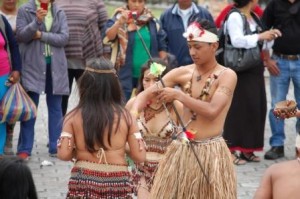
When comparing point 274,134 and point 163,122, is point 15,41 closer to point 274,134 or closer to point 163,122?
point 163,122

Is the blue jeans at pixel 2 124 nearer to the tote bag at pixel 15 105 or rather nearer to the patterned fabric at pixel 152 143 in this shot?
the tote bag at pixel 15 105

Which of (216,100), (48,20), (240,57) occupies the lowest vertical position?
(240,57)

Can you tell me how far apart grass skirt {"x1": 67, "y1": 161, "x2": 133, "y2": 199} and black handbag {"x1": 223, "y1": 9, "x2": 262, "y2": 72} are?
159 inches

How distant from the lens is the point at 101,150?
5609 millimetres

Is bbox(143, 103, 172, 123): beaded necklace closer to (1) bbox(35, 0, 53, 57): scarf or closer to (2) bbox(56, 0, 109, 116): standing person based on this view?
(1) bbox(35, 0, 53, 57): scarf

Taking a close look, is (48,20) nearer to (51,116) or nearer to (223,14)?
(51,116)

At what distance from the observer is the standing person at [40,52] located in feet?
→ 30.3

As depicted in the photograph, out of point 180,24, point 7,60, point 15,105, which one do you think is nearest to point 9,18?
point 7,60

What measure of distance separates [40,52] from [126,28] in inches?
45.5

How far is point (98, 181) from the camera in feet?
18.5

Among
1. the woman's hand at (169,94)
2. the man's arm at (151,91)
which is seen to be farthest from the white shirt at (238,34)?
the woman's hand at (169,94)

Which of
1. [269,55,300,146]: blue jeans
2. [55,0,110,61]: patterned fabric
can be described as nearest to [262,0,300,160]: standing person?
[269,55,300,146]: blue jeans

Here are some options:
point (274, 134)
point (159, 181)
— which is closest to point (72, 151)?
point (159, 181)

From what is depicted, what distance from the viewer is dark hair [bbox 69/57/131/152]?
5.61 meters
